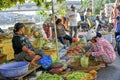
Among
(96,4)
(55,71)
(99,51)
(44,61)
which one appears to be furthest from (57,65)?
(96,4)

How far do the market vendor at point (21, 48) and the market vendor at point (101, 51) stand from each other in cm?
144

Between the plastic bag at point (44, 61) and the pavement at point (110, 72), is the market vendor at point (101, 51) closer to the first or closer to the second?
the pavement at point (110, 72)

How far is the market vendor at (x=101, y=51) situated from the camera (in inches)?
234

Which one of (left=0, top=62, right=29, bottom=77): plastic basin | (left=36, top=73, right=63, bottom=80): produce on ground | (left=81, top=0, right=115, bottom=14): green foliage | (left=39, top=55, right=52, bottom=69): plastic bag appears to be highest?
A: (left=81, top=0, right=115, bottom=14): green foliage

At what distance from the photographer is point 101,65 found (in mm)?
5930

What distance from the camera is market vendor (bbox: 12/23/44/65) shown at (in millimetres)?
5102

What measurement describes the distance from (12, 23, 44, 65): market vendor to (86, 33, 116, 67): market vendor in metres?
1.44

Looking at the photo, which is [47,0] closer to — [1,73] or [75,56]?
[75,56]

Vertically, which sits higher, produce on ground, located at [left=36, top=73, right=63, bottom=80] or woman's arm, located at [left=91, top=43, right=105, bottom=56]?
woman's arm, located at [left=91, top=43, right=105, bottom=56]

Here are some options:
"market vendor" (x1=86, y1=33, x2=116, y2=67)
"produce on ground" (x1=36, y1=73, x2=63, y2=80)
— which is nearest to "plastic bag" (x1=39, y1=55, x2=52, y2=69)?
"produce on ground" (x1=36, y1=73, x2=63, y2=80)

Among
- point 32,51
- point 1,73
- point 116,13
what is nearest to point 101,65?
point 32,51

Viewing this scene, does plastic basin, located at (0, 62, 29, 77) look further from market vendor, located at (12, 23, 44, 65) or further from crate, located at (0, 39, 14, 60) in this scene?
crate, located at (0, 39, 14, 60)

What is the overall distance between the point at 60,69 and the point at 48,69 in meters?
0.28

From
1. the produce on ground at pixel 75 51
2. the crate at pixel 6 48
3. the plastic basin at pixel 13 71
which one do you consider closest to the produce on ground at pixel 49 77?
the plastic basin at pixel 13 71
